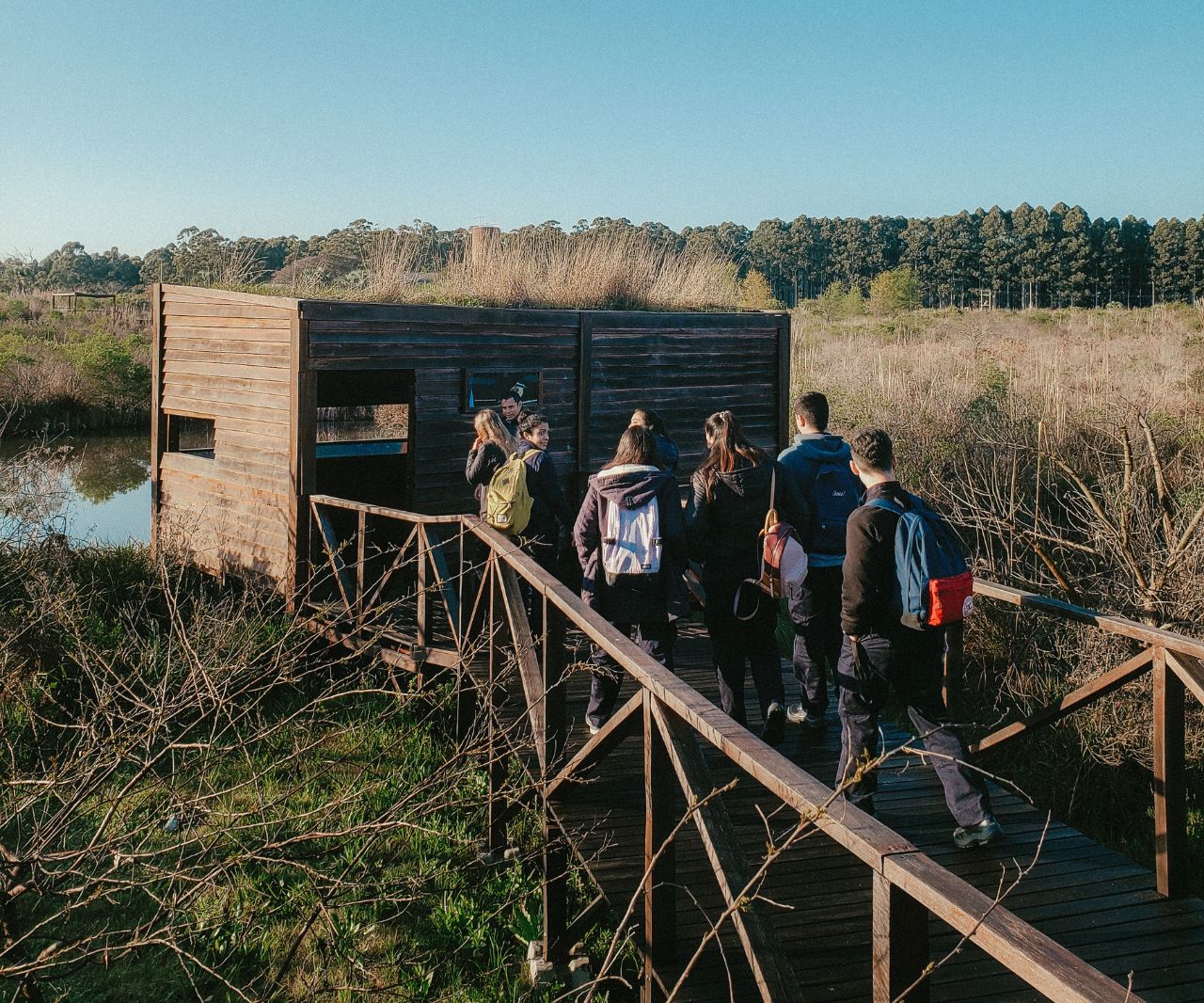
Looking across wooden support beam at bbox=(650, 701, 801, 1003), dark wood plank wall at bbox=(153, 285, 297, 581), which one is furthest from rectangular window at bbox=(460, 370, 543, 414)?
wooden support beam at bbox=(650, 701, 801, 1003)

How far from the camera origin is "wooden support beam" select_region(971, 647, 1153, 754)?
4.49 metres

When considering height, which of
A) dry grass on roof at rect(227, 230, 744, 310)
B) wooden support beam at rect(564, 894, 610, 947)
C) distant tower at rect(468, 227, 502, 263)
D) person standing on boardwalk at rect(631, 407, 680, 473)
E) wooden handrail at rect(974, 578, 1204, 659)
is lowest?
wooden support beam at rect(564, 894, 610, 947)

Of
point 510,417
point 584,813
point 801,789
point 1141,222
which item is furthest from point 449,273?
point 1141,222

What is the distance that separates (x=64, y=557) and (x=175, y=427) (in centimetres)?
226

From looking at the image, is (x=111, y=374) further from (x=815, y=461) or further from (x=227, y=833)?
(x=227, y=833)

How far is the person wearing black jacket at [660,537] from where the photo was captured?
556cm

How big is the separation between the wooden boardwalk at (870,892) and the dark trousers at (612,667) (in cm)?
43

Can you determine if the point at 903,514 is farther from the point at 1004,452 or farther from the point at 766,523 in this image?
the point at 1004,452

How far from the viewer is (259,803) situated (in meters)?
3.88

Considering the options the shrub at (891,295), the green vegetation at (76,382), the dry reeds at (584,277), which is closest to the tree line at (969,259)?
the shrub at (891,295)

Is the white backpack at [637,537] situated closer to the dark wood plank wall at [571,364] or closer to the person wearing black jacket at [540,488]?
the person wearing black jacket at [540,488]

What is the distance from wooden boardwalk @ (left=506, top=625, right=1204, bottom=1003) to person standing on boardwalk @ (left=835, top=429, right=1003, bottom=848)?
0.22m

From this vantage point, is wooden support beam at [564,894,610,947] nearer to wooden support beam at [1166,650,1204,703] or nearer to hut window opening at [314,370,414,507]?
wooden support beam at [1166,650,1204,703]

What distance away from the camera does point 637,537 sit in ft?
18.4
